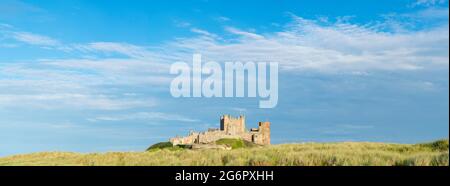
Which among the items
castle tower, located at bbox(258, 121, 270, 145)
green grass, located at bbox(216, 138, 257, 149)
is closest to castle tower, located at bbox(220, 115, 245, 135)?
castle tower, located at bbox(258, 121, 270, 145)

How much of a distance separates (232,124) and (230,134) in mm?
4668

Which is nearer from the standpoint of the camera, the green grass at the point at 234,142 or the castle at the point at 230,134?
the green grass at the point at 234,142

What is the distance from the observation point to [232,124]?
397 ft

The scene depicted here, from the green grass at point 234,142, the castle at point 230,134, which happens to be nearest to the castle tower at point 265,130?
the castle at point 230,134

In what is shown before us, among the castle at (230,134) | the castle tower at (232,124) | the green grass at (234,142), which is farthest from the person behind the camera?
the castle tower at (232,124)

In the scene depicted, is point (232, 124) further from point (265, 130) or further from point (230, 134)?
point (265, 130)

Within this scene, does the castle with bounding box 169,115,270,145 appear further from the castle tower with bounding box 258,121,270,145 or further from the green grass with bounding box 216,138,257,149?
the green grass with bounding box 216,138,257,149

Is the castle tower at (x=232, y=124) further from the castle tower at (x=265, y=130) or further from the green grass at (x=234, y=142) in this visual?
the green grass at (x=234, y=142)

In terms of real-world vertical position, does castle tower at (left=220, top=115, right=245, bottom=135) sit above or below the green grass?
above

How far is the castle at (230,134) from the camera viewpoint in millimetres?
113500

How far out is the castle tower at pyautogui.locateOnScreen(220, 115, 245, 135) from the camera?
4710 inches
